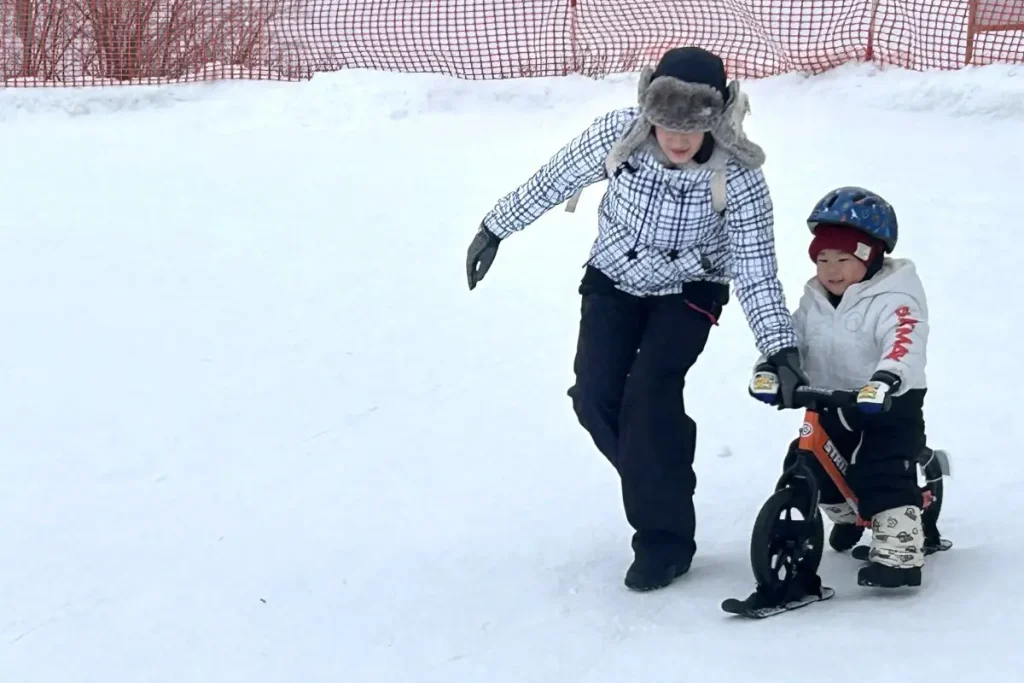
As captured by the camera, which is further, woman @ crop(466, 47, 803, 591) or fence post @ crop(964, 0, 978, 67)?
fence post @ crop(964, 0, 978, 67)

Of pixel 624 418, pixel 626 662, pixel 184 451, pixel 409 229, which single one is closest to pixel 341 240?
pixel 409 229

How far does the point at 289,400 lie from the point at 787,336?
2917mm

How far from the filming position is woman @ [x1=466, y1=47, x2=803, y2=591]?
3.84 m

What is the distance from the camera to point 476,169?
936 cm

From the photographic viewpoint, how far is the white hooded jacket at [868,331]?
374cm

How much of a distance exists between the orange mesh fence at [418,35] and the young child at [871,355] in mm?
7090

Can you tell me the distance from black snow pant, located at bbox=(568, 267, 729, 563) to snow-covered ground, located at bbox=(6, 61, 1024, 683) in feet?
0.78

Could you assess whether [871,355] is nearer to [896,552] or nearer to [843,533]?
[896,552]

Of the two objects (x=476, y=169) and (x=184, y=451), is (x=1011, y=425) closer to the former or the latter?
(x=184, y=451)

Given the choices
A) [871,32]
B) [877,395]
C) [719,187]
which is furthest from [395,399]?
[871,32]

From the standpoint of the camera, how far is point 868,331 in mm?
3873

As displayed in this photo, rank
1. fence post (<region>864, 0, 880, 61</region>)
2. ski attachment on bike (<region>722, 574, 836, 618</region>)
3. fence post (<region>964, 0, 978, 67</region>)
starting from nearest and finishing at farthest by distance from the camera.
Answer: ski attachment on bike (<region>722, 574, 836, 618</region>)
fence post (<region>964, 0, 978, 67</region>)
fence post (<region>864, 0, 880, 61</region>)

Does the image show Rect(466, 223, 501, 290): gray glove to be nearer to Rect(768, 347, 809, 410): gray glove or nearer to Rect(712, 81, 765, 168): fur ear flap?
Rect(712, 81, 765, 168): fur ear flap

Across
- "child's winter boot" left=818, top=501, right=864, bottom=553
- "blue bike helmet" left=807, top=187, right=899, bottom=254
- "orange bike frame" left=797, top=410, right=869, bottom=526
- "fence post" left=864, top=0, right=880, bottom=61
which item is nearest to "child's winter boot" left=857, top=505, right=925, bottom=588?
"orange bike frame" left=797, top=410, right=869, bottom=526
